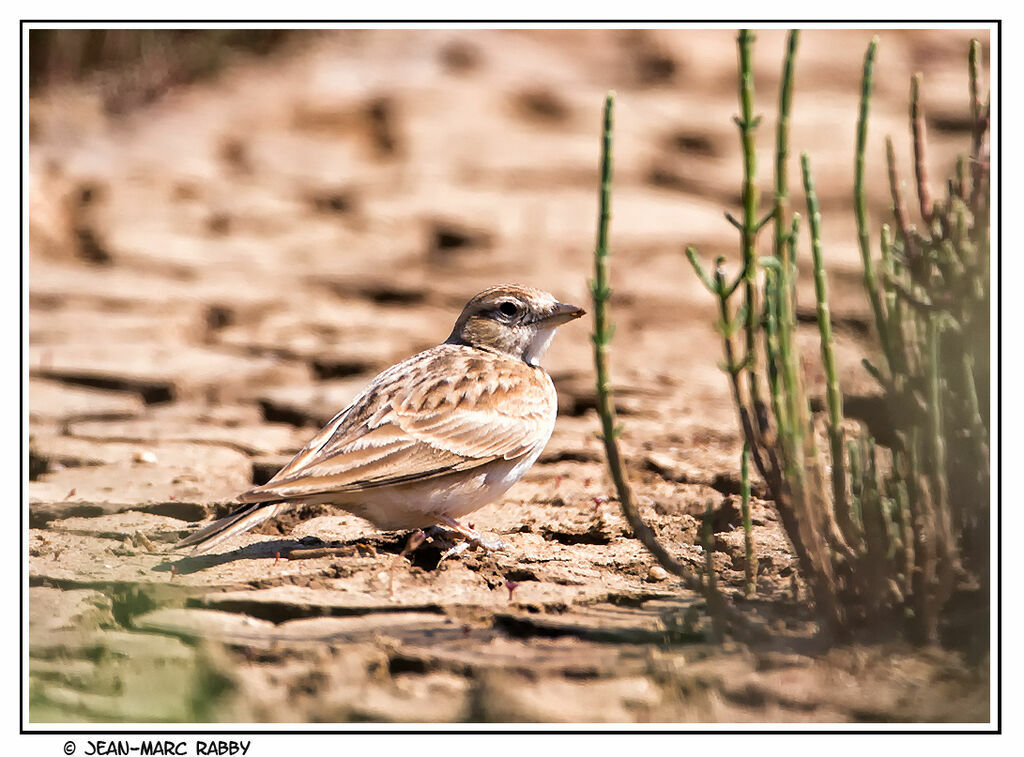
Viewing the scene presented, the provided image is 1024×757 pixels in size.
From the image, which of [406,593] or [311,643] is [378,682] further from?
[406,593]

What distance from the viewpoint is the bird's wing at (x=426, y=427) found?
3.80m

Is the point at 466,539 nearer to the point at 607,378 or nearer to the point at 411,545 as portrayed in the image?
the point at 411,545

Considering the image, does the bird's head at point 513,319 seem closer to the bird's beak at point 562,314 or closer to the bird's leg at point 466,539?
the bird's beak at point 562,314

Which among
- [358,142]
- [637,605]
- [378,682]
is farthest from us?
[358,142]

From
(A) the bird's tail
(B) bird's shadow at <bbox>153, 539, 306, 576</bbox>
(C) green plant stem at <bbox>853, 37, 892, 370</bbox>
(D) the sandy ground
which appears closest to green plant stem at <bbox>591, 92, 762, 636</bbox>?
(D) the sandy ground

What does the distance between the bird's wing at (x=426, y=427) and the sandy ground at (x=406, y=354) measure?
334mm

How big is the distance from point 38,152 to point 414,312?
3.25 metres

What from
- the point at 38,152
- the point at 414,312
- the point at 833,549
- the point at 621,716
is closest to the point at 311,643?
the point at 621,716

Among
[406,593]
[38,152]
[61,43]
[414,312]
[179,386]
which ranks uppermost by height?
[61,43]

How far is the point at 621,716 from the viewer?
3215mm

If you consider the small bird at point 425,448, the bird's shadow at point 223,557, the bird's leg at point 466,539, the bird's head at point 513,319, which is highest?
the bird's head at point 513,319

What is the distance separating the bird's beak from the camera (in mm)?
4582

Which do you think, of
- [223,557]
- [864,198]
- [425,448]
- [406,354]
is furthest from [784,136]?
[406,354]

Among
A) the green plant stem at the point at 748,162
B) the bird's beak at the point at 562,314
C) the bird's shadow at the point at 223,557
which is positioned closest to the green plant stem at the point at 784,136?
the green plant stem at the point at 748,162
